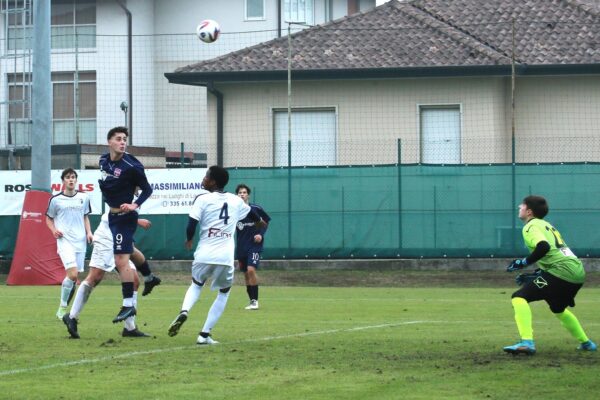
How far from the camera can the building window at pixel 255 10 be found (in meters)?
50.0

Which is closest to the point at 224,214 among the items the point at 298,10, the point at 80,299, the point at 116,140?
the point at 116,140

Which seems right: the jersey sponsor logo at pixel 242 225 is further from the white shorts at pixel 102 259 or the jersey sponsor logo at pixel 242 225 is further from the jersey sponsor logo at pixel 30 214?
the jersey sponsor logo at pixel 30 214

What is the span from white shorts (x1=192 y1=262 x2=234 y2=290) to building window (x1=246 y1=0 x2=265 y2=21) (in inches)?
1486

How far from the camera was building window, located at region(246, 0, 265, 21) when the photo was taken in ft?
164

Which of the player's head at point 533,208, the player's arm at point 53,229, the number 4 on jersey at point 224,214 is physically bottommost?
the player's arm at point 53,229

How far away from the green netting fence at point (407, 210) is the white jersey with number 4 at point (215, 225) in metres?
15.1

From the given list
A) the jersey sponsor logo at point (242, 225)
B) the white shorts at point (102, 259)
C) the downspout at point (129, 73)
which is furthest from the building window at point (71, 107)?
the white shorts at point (102, 259)

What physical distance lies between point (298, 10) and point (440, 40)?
52.6 ft

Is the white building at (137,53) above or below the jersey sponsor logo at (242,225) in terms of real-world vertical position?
above

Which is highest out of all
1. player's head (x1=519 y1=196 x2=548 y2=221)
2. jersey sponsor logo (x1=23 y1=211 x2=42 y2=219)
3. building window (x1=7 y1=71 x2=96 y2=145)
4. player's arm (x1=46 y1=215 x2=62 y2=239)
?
building window (x1=7 y1=71 x2=96 y2=145)

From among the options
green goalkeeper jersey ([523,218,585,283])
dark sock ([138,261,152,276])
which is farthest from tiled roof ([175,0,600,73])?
green goalkeeper jersey ([523,218,585,283])

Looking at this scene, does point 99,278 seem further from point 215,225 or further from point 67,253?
point 67,253

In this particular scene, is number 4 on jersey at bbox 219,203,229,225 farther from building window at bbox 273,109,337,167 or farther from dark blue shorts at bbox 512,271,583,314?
building window at bbox 273,109,337,167

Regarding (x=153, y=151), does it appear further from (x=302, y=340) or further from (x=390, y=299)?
(x=302, y=340)
